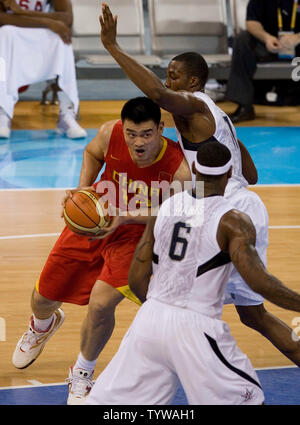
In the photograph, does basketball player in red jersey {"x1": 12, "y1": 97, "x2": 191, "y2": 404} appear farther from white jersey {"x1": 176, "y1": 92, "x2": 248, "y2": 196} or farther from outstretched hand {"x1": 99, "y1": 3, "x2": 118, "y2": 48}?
outstretched hand {"x1": 99, "y1": 3, "x2": 118, "y2": 48}

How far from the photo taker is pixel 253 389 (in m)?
3.12

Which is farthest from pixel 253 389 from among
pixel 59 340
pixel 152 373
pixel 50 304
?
pixel 59 340

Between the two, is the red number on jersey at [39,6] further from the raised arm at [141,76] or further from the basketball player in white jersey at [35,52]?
the raised arm at [141,76]

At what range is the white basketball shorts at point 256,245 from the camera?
4121mm

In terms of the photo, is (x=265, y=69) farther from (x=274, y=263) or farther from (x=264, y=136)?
(x=274, y=263)

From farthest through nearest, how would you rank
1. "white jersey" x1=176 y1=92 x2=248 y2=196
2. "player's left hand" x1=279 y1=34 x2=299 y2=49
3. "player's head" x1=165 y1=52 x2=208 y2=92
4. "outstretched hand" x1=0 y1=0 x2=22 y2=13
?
"player's left hand" x1=279 y1=34 x2=299 y2=49 < "outstretched hand" x1=0 y1=0 x2=22 y2=13 < "player's head" x1=165 y1=52 x2=208 y2=92 < "white jersey" x1=176 y1=92 x2=248 y2=196

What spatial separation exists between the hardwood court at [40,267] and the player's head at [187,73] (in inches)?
61.8

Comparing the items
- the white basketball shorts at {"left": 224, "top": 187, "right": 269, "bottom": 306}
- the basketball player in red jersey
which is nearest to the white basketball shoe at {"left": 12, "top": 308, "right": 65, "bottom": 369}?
the basketball player in red jersey

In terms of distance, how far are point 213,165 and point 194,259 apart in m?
0.38

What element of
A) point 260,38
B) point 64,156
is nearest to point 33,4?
point 64,156

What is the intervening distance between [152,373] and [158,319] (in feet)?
0.69

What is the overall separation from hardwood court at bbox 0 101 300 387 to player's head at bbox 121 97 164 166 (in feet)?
4.63

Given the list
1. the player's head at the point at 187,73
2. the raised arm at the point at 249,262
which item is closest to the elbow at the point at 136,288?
the raised arm at the point at 249,262

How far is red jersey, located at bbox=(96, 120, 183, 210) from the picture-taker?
13.6ft
